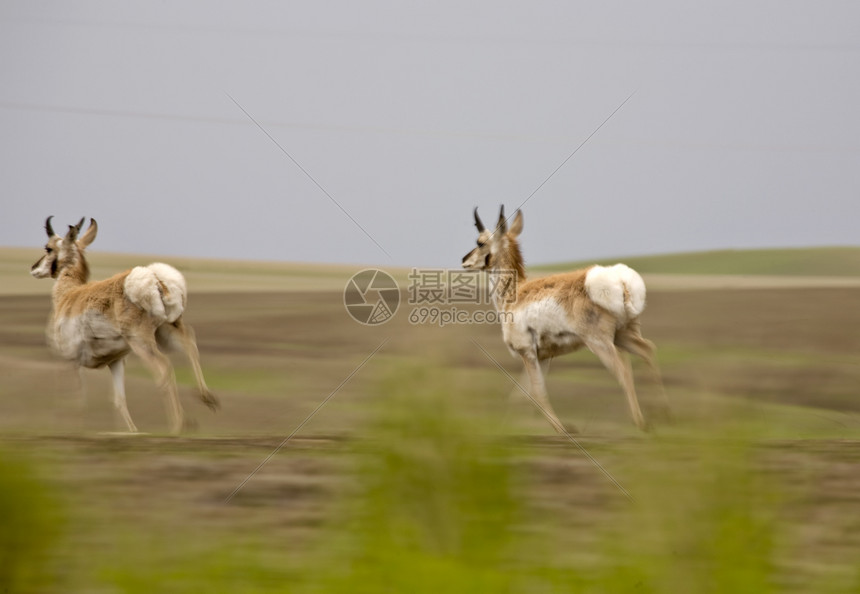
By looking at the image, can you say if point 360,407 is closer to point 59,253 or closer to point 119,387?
point 119,387

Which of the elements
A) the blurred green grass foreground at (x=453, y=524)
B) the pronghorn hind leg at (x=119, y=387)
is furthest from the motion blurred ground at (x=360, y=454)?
the pronghorn hind leg at (x=119, y=387)

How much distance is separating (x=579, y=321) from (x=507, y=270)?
1.92 metres

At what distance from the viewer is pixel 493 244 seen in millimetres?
16266

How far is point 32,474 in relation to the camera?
6891 millimetres

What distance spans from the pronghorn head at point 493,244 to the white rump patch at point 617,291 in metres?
1.96

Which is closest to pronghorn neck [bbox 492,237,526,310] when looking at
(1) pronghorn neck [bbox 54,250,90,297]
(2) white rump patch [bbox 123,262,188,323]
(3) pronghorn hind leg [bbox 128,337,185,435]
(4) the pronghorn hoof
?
(4) the pronghorn hoof

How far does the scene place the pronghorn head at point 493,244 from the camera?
1623 cm

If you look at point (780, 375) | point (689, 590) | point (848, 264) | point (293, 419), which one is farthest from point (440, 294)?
point (848, 264)

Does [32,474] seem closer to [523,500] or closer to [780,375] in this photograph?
[523,500]

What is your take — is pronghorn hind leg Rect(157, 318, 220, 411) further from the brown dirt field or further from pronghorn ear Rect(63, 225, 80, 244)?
pronghorn ear Rect(63, 225, 80, 244)

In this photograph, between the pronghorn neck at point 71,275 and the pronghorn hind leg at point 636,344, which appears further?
the pronghorn neck at point 71,275

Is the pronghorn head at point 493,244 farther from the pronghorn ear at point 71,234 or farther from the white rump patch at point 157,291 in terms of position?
the pronghorn ear at point 71,234

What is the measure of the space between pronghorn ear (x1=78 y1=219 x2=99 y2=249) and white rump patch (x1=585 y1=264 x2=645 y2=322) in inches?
275

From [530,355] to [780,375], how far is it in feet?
37.9
